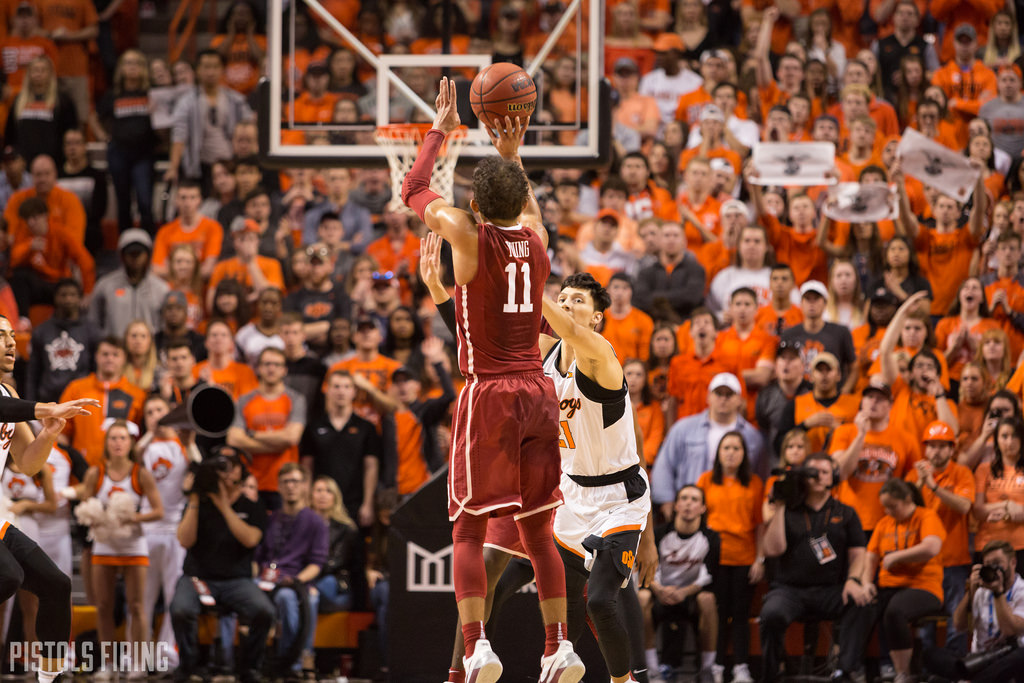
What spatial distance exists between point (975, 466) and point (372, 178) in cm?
631

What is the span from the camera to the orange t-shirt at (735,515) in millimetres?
9984

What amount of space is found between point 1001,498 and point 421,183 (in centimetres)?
570

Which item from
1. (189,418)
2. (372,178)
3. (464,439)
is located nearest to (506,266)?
(464,439)

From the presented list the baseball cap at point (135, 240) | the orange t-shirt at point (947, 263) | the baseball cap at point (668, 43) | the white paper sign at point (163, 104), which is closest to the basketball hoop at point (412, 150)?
the baseball cap at point (135, 240)

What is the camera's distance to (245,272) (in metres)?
12.2

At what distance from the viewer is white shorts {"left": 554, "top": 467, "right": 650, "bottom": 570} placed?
6.79 metres

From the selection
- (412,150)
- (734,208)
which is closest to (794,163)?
(734,208)

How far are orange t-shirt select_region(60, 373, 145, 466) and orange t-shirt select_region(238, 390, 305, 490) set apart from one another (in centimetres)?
89

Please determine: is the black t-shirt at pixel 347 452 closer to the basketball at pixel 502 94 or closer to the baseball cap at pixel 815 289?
the baseball cap at pixel 815 289

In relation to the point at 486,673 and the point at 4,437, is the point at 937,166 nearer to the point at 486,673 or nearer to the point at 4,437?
the point at 486,673

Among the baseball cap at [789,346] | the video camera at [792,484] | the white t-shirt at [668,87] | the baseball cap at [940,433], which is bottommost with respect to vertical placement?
the video camera at [792,484]

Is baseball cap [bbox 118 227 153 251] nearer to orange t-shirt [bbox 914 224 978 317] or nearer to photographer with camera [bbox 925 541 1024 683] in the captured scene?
orange t-shirt [bbox 914 224 978 317]

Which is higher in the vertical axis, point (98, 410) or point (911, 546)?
point (98, 410)

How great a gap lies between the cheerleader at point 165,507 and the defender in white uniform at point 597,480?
164 inches
